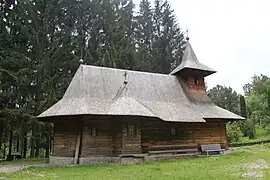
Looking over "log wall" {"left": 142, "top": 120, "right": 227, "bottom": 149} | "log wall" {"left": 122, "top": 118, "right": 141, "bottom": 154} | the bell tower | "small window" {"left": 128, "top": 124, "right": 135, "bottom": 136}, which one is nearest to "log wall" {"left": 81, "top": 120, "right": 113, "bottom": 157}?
"log wall" {"left": 122, "top": 118, "right": 141, "bottom": 154}

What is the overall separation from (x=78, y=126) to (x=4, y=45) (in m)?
10.8

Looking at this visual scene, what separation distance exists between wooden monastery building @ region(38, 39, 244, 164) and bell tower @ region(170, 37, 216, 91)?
1.25 feet

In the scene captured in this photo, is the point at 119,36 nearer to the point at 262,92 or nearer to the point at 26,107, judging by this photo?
the point at 26,107

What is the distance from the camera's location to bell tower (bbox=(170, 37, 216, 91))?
21250 millimetres

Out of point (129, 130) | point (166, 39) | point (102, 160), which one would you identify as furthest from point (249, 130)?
point (102, 160)

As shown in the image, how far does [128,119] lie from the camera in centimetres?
1619

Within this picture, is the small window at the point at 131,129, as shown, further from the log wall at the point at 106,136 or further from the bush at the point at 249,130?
the bush at the point at 249,130

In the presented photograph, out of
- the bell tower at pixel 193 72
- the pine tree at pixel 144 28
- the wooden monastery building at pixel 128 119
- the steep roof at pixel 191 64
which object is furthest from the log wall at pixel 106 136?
the pine tree at pixel 144 28

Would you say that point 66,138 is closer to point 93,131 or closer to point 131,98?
point 93,131

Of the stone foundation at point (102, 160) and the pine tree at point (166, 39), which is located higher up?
the pine tree at point (166, 39)

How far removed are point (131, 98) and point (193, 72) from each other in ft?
22.5

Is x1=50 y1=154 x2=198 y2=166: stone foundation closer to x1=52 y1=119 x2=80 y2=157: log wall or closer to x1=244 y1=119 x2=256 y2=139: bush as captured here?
x1=52 y1=119 x2=80 y2=157: log wall

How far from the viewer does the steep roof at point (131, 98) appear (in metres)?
15.7

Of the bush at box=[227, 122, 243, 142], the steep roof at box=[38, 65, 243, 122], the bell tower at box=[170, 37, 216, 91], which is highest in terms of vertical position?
the bell tower at box=[170, 37, 216, 91]
